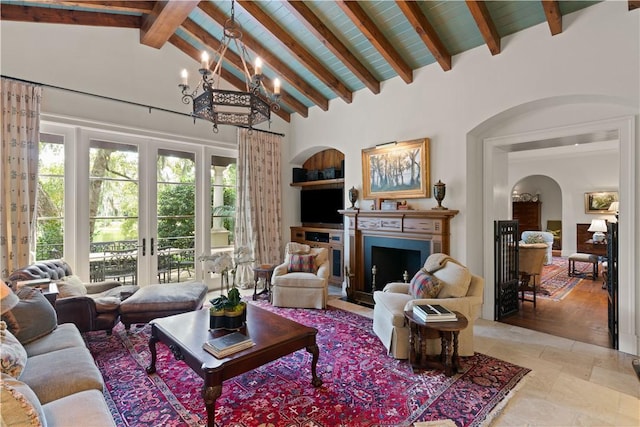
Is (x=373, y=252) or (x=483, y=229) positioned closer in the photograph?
(x=483, y=229)

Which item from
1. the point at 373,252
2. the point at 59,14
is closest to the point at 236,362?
the point at 373,252

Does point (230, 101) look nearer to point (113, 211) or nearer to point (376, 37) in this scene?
point (376, 37)

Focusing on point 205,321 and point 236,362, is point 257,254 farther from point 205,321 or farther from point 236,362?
point 236,362

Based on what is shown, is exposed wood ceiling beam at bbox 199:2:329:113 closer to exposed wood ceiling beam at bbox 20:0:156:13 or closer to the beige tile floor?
exposed wood ceiling beam at bbox 20:0:156:13

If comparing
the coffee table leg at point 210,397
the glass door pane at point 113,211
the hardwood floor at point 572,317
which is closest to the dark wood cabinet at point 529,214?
the hardwood floor at point 572,317

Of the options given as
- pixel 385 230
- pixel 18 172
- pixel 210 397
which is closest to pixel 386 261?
pixel 385 230

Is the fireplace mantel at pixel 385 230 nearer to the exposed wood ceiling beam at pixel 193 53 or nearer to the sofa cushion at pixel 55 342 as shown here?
the exposed wood ceiling beam at pixel 193 53

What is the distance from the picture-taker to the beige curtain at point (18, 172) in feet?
11.4

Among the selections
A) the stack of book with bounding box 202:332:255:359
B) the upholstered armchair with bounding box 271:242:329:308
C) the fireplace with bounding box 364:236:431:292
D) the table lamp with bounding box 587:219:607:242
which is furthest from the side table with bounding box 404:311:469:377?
the table lamp with bounding box 587:219:607:242

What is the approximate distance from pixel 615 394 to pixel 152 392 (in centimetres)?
352

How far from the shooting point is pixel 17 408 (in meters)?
1.22

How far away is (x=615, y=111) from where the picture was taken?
318cm

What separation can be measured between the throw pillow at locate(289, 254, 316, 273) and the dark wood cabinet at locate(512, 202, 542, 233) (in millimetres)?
8932

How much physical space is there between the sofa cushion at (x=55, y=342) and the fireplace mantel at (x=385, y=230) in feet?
11.6
